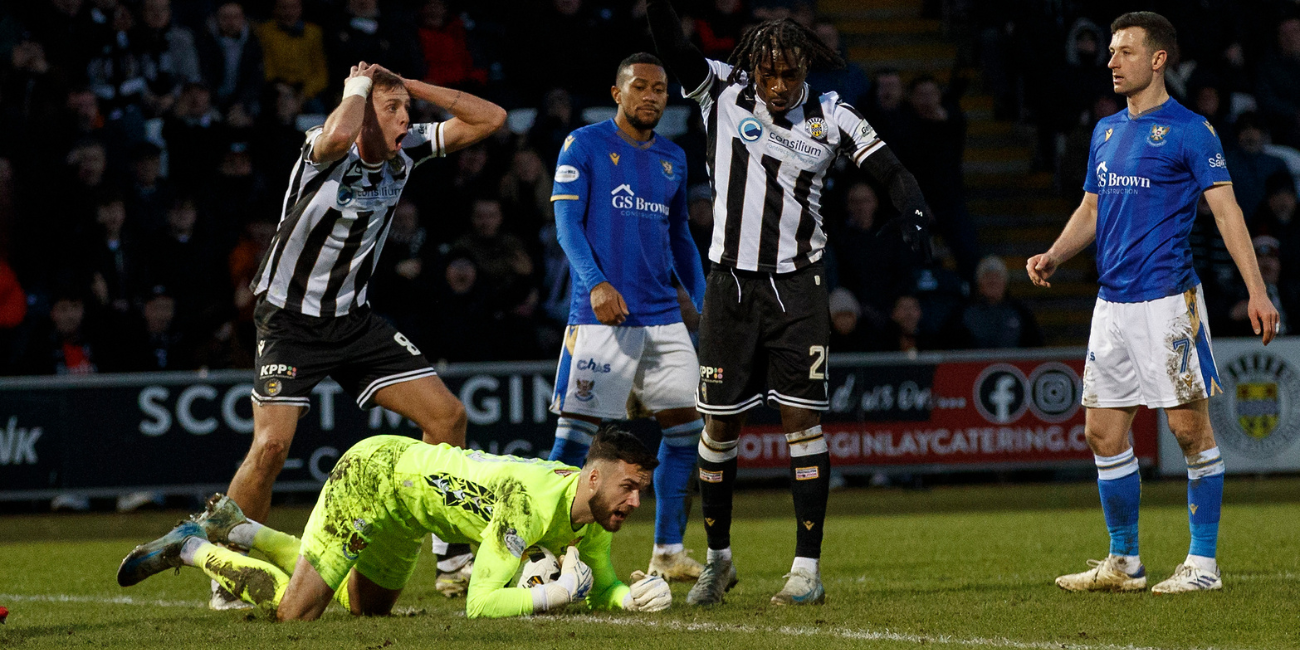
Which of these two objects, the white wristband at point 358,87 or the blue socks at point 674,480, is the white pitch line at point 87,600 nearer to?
the blue socks at point 674,480

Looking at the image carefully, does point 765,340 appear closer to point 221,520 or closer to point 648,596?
point 648,596

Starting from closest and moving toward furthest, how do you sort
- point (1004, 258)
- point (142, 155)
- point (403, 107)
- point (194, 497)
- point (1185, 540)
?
point (403, 107), point (1185, 540), point (194, 497), point (142, 155), point (1004, 258)

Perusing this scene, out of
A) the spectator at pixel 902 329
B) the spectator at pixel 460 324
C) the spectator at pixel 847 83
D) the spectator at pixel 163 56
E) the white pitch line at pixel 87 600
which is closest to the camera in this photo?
the white pitch line at pixel 87 600

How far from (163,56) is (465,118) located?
25.8ft

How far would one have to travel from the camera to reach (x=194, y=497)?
1154cm

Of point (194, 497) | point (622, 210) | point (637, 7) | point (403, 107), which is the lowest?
point (194, 497)

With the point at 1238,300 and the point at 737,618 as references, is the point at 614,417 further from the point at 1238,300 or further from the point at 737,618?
the point at 1238,300

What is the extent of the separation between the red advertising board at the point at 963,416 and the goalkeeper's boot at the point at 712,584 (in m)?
5.80

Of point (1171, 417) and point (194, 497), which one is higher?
point (1171, 417)

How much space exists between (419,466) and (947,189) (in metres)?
9.87

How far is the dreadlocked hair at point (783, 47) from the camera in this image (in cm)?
605

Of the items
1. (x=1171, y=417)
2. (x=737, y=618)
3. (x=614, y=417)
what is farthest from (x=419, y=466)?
(x=1171, y=417)

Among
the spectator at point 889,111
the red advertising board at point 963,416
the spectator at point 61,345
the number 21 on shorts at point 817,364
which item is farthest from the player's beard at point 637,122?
the spectator at point 889,111

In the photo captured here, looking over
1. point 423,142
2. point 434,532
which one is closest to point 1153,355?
point 434,532
